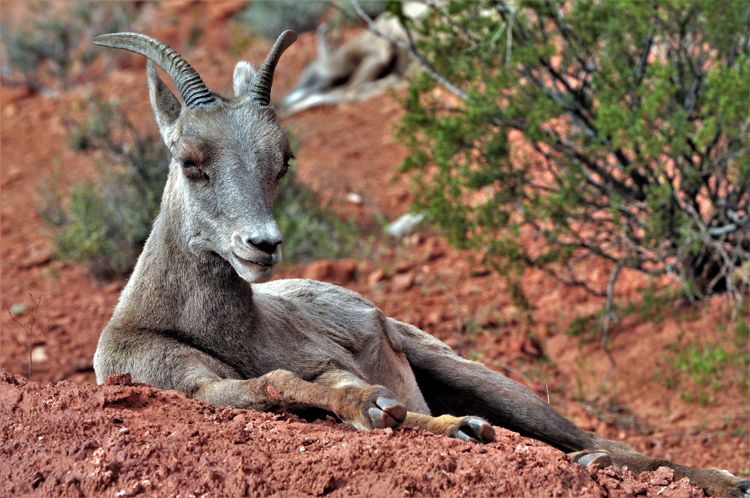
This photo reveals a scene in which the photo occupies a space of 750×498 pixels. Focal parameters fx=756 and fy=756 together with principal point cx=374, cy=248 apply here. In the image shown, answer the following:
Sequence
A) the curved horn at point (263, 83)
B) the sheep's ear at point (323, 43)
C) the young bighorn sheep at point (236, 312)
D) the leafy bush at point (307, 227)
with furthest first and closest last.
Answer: the sheep's ear at point (323, 43), the leafy bush at point (307, 227), the curved horn at point (263, 83), the young bighorn sheep at point (236, 312)

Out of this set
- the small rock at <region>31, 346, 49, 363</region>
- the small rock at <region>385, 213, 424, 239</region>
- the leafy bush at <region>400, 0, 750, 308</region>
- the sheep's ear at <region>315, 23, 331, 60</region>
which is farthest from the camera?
the sheep's ear at <region>315, 23, 331, 60</region>

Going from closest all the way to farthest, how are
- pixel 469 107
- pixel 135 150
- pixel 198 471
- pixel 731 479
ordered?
1. pixel 198 471
2. pixel 731 479
3. pixel 469 107
4. pixel 135 150

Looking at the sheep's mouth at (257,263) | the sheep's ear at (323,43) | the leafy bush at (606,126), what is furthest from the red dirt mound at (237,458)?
the sheep's ear at (323,43)

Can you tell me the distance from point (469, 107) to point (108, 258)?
15.0 ft

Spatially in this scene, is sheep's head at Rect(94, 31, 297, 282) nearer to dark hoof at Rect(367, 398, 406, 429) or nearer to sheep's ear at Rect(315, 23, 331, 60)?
dark hoof at Rect(367, 398, 406, 429)

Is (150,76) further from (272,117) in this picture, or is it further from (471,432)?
(471,432)

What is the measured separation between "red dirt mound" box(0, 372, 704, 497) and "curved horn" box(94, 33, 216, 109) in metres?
1.47

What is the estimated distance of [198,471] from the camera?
258cm

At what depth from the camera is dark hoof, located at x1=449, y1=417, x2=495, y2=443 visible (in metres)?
2.96

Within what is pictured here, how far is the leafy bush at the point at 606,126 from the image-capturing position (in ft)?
21.8

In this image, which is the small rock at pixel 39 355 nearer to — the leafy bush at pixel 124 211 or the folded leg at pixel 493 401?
the leafy bush at pixel 124 211

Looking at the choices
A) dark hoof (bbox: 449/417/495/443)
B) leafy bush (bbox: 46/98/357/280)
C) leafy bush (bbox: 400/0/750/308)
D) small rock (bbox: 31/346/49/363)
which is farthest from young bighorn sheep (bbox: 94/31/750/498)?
leafy bush (bbox: 46/98/357/280)

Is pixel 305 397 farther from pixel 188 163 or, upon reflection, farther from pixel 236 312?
pixel 188 163

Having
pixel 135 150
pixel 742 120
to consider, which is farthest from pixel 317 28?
pixel 742 120
